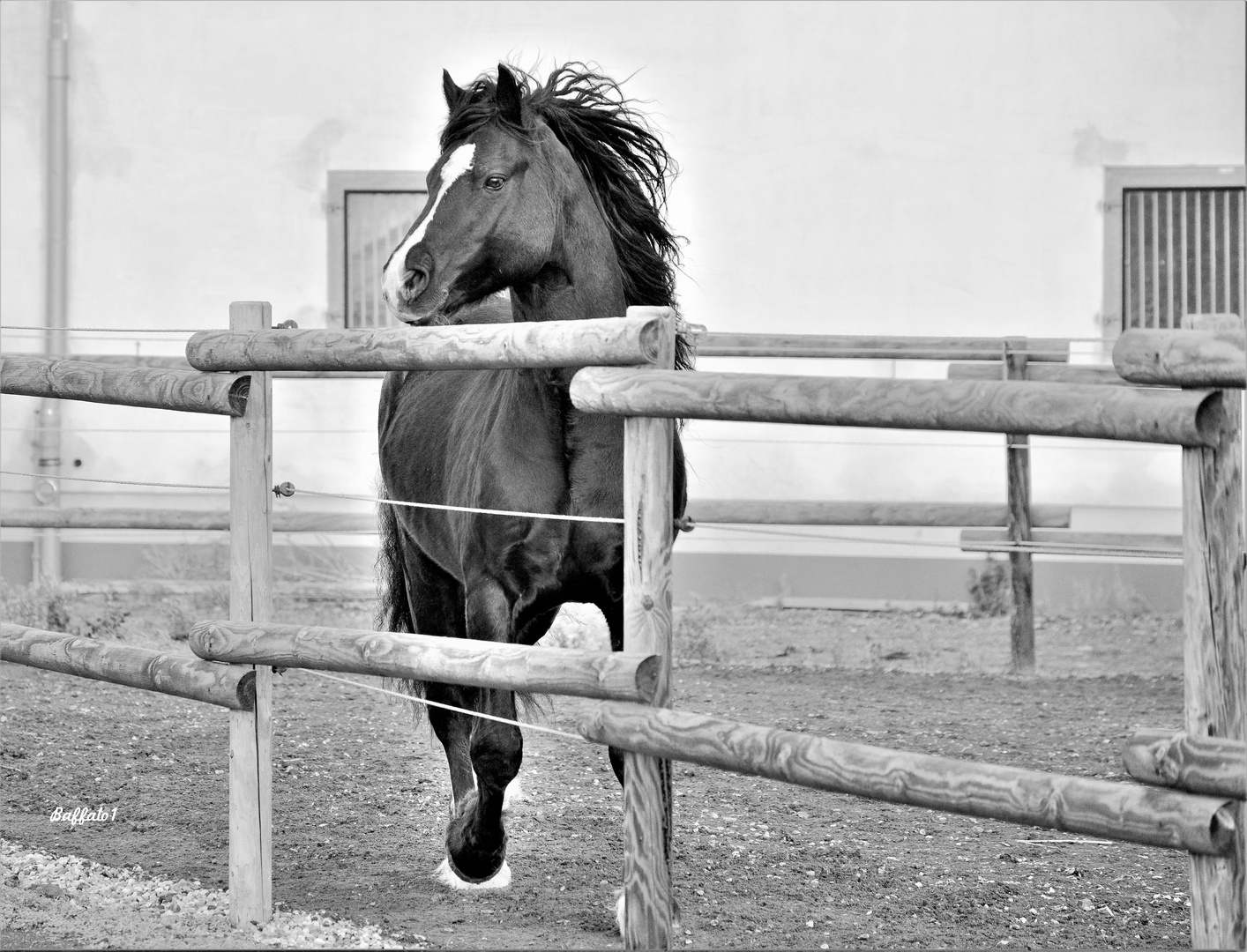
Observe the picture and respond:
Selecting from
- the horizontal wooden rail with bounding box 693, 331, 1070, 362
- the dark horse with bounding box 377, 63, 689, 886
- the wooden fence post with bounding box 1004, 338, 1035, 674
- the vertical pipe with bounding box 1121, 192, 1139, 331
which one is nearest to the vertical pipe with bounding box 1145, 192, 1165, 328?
the vertical pipe with bounding box 1121, 192, 1139, 331

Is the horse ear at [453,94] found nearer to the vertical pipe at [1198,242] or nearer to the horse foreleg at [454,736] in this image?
the horse foreleg at [454,736]

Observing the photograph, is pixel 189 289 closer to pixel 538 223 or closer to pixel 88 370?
pixel 88 370

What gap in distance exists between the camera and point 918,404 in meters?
2.43

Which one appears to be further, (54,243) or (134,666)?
(54,243)

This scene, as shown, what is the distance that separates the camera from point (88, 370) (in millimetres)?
3693

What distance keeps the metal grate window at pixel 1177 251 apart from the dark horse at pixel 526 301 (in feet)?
17.5

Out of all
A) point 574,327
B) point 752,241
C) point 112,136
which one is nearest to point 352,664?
point 574,327

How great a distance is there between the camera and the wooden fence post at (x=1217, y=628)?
2.15 metres

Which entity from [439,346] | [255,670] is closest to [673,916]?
[255,670]

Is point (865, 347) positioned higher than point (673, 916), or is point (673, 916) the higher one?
point (865, 347)

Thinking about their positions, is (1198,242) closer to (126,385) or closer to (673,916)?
(673,916)

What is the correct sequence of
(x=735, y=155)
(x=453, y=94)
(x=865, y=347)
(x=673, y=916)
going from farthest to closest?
(x=735, y=155), (x=865, y=347), (x=453, y=94), (x=673, y=916)

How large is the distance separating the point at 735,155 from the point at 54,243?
4.18 metres

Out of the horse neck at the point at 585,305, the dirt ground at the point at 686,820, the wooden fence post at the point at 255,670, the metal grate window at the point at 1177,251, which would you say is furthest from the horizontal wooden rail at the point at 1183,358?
the metal grate window at the point at 1177,251
